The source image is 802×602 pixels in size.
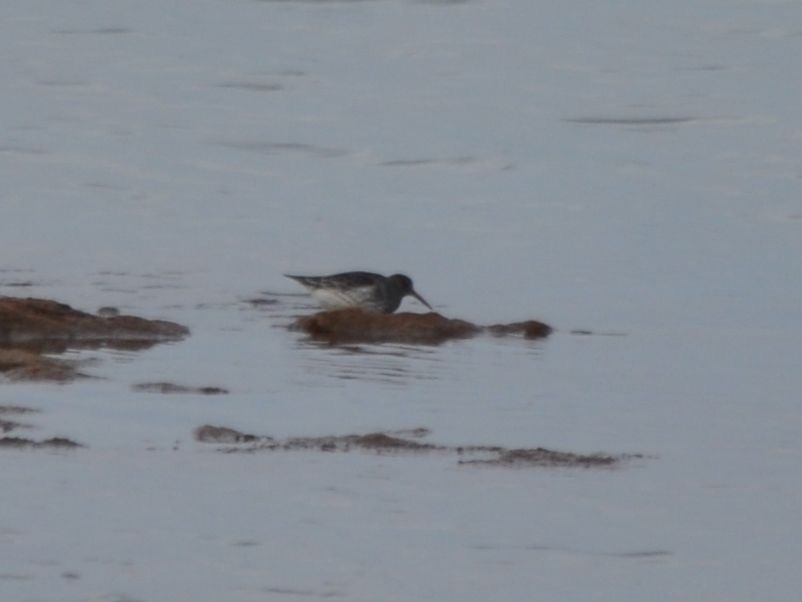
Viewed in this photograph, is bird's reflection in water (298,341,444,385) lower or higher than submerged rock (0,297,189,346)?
lower

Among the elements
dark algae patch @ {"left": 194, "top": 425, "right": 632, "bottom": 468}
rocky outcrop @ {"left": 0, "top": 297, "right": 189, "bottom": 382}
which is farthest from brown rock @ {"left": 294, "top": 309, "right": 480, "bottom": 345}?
dark algae patch @ {"left": 194, "top": 425, "right": 632, "bottom": 468}

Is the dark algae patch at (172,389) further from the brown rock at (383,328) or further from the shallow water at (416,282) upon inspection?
the brown rock at (383,328)

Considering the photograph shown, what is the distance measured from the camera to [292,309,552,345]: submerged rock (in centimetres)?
1120

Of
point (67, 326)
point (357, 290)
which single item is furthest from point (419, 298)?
point (67, 326)

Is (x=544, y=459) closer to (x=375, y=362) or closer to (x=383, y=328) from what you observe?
(x=375, y=362)

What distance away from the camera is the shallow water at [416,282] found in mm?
6758

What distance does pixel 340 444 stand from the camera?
8.02 meters

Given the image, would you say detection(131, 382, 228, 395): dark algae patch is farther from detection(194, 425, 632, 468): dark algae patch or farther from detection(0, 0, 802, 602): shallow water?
detection(194, 425, 632, 468): dark algae patch

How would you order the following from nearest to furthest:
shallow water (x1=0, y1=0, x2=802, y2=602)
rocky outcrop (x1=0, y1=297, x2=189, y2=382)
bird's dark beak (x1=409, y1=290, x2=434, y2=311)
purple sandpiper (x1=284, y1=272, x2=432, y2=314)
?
1. shallow water (x1=0, y1=0, x2=802, y2=602)
2. rocky outcrop (x1=0, y1=297, x2=189, y2=382)
3. purple sandpiper (x1=284, y1=272, x2=432, y2=314)
4. bird's dark beak (x1=409, y1=290, x2=434, y2=311)

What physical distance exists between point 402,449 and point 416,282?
5.85 meters

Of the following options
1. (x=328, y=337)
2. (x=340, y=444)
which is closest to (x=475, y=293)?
(x=328, y=337)

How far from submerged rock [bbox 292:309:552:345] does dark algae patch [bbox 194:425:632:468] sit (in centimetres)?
294

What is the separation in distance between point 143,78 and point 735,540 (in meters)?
17.5

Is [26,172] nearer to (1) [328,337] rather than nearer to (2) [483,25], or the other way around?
(1) [328,337]
